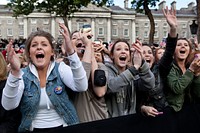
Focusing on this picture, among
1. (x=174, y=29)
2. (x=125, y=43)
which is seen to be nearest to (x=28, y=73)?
(x=125, y=43)

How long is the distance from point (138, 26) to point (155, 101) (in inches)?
3072

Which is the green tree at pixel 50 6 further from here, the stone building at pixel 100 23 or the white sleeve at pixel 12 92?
the stone building at pixel 100 23

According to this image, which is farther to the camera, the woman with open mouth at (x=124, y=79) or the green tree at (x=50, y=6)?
the green tree at (x=50, y=6)

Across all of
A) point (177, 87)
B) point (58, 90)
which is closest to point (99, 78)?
point (58, 90)

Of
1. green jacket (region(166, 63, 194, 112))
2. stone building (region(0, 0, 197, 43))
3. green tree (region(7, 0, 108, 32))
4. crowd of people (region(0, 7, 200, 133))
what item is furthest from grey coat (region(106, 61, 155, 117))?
stone building (region(0, 0, 197, 43))

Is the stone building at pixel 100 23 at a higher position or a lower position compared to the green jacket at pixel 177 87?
higher

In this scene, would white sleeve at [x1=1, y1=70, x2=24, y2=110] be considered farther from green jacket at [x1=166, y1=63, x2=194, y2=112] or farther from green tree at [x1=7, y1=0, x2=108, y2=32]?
green tree at [x1=7, y1=0, x2=108, y2=32]

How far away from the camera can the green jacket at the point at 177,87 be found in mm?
3039

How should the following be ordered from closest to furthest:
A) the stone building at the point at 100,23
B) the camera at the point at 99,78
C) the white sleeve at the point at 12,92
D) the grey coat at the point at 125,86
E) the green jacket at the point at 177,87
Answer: the white sleeve at the point at 12,92, the camera at the point at 99,78, the grey coat at the point at 125,86, the green jacket at the point at 177,87, the stone building at the point at 100,23

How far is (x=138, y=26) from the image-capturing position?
79.8 m

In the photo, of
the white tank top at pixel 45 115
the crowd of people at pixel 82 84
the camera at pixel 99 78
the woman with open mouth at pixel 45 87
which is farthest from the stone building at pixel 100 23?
the white tank top at pixel 45 115

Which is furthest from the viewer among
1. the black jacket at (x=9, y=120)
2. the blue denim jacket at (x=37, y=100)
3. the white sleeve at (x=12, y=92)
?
the black jacket at (x=9, y=120)

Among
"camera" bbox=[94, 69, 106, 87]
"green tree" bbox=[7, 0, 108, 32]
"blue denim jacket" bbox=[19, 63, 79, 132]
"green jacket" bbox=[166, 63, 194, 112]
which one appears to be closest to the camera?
"blue denim jacket" bbox=[19, 63, 79, 132]

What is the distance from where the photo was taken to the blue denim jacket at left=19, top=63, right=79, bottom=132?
227 cm
